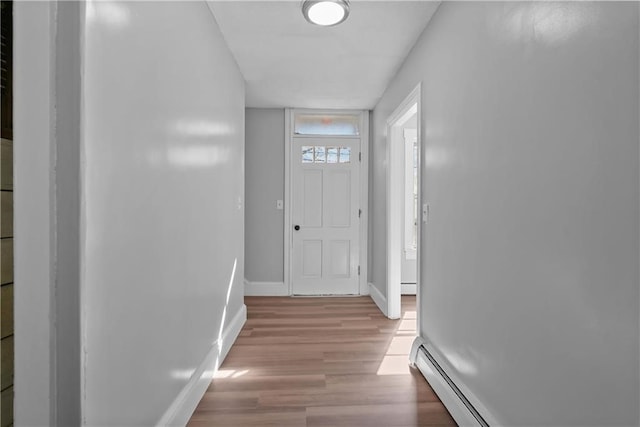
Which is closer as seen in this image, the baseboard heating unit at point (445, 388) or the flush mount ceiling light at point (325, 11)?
the baseboard heating unit at point (445, 388)

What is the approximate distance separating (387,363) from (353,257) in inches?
80.2

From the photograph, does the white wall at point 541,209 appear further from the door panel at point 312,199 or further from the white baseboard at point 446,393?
the door panel at point 312,199

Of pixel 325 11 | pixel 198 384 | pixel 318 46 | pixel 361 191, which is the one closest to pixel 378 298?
pixel 361 191

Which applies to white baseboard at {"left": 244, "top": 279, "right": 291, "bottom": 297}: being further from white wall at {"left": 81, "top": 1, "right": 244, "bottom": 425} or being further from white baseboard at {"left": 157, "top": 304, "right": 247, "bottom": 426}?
white wall at {"left": 81, "top": 1, "right": 244, "bottom": 425}

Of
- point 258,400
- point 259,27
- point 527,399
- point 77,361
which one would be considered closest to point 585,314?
point 527,399

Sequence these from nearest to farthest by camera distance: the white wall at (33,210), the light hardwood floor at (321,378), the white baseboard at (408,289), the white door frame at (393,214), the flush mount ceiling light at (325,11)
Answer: the white wall at (33,210) < the light hardwood floor at (321,378) < the flush mount ceiling light at (325,11) < the white door frame at (393,214) < the white baseboard at (408,289)

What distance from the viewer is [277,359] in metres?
2.61

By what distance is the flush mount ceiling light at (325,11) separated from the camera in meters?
2.06

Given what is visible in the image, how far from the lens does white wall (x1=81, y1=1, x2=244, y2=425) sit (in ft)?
3.53

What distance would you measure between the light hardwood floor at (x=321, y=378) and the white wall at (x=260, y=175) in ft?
3.59

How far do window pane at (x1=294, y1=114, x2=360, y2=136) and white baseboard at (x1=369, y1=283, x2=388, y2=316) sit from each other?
1.90 metres

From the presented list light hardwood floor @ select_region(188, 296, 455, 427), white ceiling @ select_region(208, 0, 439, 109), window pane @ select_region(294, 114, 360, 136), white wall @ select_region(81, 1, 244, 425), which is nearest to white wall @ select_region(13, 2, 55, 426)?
white wall @ select_region(81, 1, 244, 425)

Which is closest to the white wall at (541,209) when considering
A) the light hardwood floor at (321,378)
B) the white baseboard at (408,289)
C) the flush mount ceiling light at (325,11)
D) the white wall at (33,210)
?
the light hardwood floor at (321,378)

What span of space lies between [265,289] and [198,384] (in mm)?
2491
